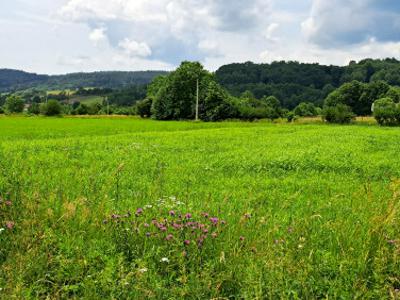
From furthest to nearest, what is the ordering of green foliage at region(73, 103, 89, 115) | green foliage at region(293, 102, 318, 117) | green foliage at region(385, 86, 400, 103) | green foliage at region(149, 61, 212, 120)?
1. green foliage at region(293, 102, 318, 117)
2. green foliage at region(73, 103, 89, 115)
3. green foliage at region(385, 86, 400, 103)
4. green foliage at region(149, 61, 212, 120)

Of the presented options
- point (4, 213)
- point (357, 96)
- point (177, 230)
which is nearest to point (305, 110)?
point (357, 96)

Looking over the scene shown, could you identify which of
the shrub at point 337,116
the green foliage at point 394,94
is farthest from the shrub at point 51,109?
the green foliage at point 394,94

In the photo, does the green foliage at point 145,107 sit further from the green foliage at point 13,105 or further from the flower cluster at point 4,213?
the flower cluster at point 4,213

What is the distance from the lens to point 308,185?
1165 centimetres

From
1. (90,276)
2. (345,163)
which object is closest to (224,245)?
(90,276)

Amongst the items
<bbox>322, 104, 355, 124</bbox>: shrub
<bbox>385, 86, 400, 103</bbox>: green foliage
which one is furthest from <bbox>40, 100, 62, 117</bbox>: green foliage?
<bbox>385, 86, 400, 103</bbox>: green foliage

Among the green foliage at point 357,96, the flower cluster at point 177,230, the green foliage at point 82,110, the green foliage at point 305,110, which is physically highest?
the green foliage at point 357,96

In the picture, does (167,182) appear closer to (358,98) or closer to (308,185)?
(308,185)

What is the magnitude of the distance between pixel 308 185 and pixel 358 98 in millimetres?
126390

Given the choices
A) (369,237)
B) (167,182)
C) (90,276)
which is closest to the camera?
(90,276)

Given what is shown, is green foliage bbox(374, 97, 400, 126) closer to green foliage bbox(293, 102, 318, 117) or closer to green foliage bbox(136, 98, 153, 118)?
green foliage bbox(136, 98, 153, 118)

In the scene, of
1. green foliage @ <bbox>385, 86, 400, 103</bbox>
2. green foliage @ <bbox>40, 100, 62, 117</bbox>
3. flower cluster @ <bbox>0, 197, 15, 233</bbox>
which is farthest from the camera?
green foliage @ <bbox>385, 86, 400, 103</bbox>

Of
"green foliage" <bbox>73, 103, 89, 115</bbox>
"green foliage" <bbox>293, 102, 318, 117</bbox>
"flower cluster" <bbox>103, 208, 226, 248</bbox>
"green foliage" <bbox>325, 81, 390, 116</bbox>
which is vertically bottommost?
"flower cluster" <bbox>103, 208, 226, 248</bbox>

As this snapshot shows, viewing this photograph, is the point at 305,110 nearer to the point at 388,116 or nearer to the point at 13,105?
the point at 388,116
